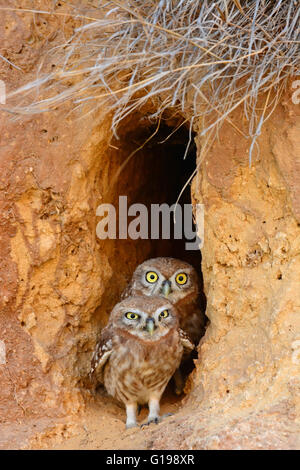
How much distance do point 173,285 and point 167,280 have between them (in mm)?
63

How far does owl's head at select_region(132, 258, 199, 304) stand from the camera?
4.87 m

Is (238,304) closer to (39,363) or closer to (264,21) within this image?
(39,363)

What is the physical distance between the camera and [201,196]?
4.07 metres

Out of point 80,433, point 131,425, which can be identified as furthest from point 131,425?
point 80,433

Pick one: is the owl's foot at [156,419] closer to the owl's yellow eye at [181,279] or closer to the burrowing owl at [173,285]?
the burrowing owl at [173,285]

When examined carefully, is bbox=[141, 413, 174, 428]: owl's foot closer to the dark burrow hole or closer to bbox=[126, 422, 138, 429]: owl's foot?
bbox=[126, 422, 138, 429]: owl's foot

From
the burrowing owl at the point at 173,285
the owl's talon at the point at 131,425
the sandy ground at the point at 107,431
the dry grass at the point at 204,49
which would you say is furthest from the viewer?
the burrowing owl at the point at 173,285

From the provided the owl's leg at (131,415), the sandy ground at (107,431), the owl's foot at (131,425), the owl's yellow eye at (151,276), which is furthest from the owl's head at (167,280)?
the owl's foot at (131,425)

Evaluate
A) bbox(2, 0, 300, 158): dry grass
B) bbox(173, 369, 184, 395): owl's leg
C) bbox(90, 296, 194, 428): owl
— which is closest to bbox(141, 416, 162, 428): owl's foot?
bbox(90, 296, 194, 428): owl

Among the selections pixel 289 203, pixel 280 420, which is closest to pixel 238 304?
pixel 289 203

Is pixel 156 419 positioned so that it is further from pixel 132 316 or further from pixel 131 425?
pixel 132 316

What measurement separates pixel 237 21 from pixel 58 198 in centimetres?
165

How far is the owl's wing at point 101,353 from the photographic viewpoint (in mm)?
4125

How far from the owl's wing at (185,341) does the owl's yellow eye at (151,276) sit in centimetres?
66
